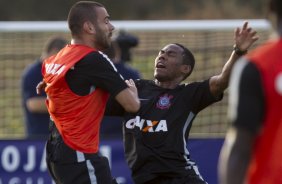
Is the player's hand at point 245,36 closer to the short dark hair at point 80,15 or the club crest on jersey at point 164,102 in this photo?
the club crest on jersey at point 164,102

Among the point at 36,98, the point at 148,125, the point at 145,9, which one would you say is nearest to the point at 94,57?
the point at 148,125

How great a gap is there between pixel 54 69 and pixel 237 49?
126 cm

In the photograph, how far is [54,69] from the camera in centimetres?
696

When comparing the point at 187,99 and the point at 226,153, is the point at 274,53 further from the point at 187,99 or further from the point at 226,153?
the point at 187,99

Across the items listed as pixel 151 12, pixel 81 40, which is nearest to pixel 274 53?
pixel 81 40

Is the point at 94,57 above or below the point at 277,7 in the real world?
below

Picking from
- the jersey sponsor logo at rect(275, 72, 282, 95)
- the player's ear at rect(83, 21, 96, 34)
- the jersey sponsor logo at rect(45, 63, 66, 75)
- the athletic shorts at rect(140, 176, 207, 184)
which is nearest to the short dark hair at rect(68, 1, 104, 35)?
the player's ear at rect(83, 21, 96, 34)

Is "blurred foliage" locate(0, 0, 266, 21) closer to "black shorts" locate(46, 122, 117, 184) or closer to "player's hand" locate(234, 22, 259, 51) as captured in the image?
"player's hand" locate(234, 22, 259, 51)

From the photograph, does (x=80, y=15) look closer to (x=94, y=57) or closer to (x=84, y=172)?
(x=94, y=57)

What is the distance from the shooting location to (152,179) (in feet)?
24.6

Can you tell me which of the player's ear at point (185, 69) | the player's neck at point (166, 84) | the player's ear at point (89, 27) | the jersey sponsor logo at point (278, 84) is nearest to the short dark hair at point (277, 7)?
the jersey sponsor logo at point (278, 84)

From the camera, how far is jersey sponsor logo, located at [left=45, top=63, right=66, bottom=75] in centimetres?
688

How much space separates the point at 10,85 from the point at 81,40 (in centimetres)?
635

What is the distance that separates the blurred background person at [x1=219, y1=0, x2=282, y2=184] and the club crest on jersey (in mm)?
2834
